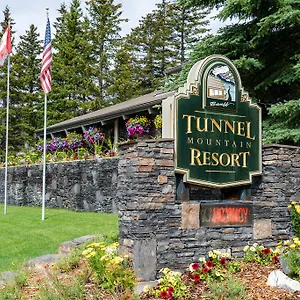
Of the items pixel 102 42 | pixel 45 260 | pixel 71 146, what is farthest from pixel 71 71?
pixel 45 260

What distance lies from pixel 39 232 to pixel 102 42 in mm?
23423

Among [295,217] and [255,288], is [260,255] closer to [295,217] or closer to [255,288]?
[295,217]

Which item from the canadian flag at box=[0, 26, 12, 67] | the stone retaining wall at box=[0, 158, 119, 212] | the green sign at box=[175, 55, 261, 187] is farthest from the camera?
the canadian flag at box=[0, 26, 12, 67]

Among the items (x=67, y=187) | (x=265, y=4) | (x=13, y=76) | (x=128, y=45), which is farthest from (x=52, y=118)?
(x=265, y=4)

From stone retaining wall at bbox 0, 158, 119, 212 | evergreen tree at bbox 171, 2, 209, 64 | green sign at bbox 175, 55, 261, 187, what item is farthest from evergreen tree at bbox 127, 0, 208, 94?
green sign at bbox 175, 55, 261, 187

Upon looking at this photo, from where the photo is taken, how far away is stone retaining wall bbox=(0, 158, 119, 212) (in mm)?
12891

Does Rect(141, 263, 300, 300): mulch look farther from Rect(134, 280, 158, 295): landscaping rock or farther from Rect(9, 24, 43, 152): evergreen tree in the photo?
Rect(9, 24, 43, 152): evergreen tree

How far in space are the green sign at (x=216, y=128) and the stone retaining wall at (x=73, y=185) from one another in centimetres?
665

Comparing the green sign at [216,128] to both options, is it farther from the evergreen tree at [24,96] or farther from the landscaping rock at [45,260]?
the evergreen tree at [24,96]

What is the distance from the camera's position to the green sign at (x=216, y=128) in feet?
18.7

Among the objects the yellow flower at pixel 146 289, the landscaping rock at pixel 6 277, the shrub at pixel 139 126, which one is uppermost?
the shrub at pixel 139 126

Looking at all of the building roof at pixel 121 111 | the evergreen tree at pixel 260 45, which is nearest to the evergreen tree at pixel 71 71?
the building roof at pixel 121 111

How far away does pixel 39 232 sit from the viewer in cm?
921

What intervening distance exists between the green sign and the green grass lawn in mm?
2169
